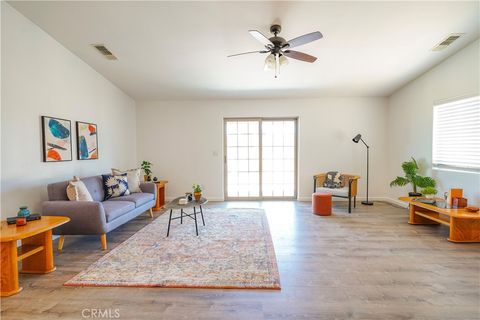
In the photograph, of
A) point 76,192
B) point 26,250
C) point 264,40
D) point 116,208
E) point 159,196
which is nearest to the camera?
point 26,250

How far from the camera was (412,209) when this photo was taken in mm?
4059

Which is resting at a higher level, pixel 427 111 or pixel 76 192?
pixel 427 111

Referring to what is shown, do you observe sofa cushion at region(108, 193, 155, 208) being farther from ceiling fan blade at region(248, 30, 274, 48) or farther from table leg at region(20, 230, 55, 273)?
ceiling fan blade at region(248, 30, 274, 48)

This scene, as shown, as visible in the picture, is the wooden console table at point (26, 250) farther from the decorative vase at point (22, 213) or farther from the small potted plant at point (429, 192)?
the small potted plant at point (429, 192)

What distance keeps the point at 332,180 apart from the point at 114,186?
4471mm

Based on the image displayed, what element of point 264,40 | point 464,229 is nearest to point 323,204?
point 464,229

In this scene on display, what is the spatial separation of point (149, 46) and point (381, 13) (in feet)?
11.0

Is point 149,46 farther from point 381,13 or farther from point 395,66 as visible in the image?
point 395,66

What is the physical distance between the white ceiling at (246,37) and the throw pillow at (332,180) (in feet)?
6.45

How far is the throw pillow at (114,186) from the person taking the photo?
162 inches

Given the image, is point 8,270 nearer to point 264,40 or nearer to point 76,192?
point 76,192

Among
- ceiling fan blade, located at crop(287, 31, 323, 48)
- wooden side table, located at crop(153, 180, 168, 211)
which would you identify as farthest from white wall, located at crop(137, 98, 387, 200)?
ceiling fan blade, located at crop(287, 31, 323, 48)

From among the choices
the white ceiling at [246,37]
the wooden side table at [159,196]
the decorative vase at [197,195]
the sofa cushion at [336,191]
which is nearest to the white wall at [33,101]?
the white ceiling at [246,37]

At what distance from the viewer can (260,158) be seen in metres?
6.11
